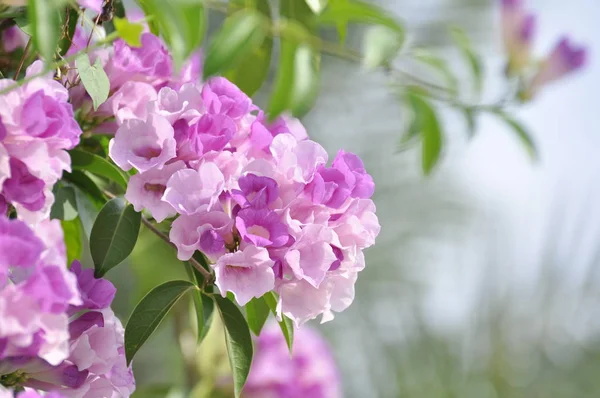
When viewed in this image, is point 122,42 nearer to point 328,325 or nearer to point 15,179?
point 15,179

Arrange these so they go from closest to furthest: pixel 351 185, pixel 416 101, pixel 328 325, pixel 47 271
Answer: pixel 47 271 → pixel 351 185 → pixel 416 101 → pixel 328 325

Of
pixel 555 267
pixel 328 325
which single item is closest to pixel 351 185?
pixel 555 267

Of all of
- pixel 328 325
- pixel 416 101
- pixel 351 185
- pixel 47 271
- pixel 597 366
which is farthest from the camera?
pixel 328 325

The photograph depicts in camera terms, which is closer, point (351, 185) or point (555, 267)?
point (351, 185)

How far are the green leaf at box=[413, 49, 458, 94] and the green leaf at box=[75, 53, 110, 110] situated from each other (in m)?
0.42

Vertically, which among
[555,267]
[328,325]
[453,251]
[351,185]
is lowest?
[328,325]

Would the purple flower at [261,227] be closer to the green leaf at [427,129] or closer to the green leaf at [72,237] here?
the green leaf at [72,237]

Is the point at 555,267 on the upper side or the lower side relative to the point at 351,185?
lower

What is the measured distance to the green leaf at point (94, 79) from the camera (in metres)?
0.46

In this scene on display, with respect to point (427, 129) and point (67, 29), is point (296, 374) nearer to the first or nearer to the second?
point (427, 129)

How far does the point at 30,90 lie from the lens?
0.41m

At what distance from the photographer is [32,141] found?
40 cm

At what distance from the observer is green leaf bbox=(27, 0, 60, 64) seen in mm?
359

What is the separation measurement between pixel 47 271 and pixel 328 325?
8.38ft
